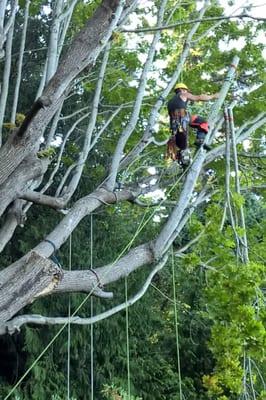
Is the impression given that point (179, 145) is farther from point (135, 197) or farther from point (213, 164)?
point (213, 164)

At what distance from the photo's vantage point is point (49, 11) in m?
8.48

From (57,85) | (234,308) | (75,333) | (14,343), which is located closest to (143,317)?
(75,333)

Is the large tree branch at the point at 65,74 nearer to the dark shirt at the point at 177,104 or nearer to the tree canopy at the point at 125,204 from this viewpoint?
the tree canopy at the point at 125,204

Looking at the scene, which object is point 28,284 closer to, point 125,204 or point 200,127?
point 200,127

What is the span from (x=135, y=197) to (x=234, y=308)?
6.44 ft

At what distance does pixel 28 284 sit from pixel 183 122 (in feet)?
7.86

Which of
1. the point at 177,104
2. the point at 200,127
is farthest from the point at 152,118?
the point at 200,127

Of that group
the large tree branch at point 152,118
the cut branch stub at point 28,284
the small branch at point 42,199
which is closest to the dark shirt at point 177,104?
the large tree branch at point 152,118

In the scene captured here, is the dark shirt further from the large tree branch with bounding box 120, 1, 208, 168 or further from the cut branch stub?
the cut branch stub

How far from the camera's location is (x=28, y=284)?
413 cm

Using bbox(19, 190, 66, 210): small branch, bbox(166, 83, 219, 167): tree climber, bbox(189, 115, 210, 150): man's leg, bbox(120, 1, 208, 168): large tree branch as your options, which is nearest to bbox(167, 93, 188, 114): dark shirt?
bbox(166, 83, 219, 167): tree climber

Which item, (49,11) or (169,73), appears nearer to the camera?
(169,73)

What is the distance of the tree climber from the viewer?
5.55 meters

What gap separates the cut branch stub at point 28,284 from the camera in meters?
4.05
